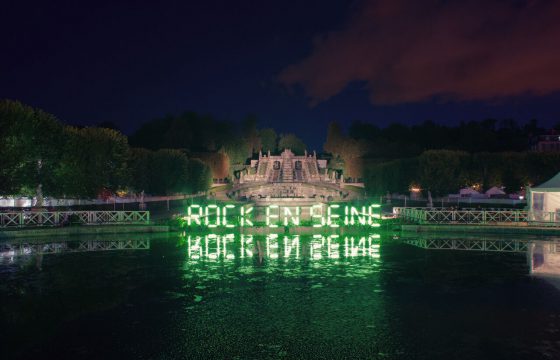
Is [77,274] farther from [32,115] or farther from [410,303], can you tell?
[32,115]

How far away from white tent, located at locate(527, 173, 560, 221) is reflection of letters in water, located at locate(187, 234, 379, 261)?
528 inches

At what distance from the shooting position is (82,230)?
38.6m

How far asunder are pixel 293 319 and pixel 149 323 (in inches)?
157

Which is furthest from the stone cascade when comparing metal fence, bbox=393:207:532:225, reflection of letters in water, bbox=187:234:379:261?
reflection of letters in water, bbox=187:234:379:261

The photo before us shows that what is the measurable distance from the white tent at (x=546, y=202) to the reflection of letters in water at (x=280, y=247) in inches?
528

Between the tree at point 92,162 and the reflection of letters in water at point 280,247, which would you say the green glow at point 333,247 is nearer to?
the reflection of letters in water at point 280,247

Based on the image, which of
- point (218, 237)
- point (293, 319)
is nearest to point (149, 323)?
point (293, 319)

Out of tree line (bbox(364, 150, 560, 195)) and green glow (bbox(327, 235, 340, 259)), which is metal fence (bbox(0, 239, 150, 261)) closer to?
green glow (bbox(327, 235, 340, 259))

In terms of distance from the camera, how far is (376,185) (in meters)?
98.9

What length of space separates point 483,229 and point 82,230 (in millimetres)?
28907

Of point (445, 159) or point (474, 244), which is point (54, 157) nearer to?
point (474, 244)

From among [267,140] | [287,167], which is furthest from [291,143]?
[287,167]

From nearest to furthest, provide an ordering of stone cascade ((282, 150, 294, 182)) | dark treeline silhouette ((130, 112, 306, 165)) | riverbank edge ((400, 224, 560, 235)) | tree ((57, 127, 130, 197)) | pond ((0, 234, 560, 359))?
pond ((0, 234, 560, 359)) → riverbank edge ((400, 224, 560, 235)) → tree ((57, 127, 130, 197)) → stone cascade ((282, 150, 294, 182)) → dark treeline silhouette ((130, 112, 306, 165))

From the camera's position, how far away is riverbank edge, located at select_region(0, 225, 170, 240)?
3588cm
